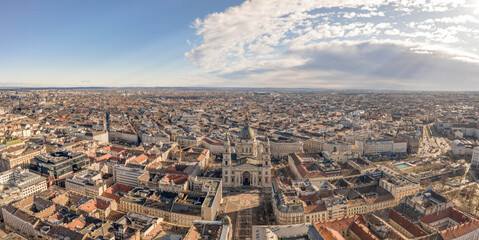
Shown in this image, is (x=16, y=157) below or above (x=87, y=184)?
above

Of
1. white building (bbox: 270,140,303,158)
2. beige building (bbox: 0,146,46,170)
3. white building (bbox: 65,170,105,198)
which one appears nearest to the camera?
white building (bbox: 65,170,105,198)

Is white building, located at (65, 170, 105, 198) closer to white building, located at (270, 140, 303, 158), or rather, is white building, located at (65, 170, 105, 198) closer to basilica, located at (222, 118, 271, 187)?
basilica, located at (222, 118, 271, 187)

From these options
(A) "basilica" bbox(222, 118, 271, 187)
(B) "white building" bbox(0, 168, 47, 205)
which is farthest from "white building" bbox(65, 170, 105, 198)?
(A) "basilica" bbox(222, 118, 271, 187)

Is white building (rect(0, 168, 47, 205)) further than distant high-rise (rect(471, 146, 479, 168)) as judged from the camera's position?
No

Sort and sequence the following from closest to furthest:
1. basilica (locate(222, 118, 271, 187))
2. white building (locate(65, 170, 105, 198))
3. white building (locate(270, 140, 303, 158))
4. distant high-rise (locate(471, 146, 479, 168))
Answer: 1. white building (locate(65, 170, 105, 198))
2. basilica (locate(222, 118, 271, 187))
3. distant high-rise (locate(471, 146, 479, 168))
4. white building (locate(270, 140, 303, 158))

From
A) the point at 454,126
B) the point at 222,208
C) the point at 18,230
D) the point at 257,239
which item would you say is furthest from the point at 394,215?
the point at 454,126

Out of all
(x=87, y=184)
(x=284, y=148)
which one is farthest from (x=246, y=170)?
(x=87, y=184)

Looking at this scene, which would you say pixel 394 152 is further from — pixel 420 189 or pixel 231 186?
pixel 231 186

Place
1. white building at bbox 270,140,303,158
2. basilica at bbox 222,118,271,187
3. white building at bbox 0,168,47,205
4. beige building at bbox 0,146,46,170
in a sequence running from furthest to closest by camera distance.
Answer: white building at bbox 270,140,303,158 → beige building at bbox 0,146,46,170 → basilica at bbox 222,118,271,187 → white building at bbox 0,168,47,205

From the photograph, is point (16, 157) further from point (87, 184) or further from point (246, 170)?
point (246, 170)

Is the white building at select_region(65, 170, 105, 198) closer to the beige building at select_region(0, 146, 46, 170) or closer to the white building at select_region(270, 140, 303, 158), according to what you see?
the beige building at select_region(0, 146, 46, 170)

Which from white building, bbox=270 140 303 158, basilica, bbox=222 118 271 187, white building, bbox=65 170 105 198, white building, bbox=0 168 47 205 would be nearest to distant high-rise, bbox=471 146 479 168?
white building, bbox=270 140 303 158

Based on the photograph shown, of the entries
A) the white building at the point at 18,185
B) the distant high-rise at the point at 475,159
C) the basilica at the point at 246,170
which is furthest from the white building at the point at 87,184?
the distant high-rise at the point at 475,159
